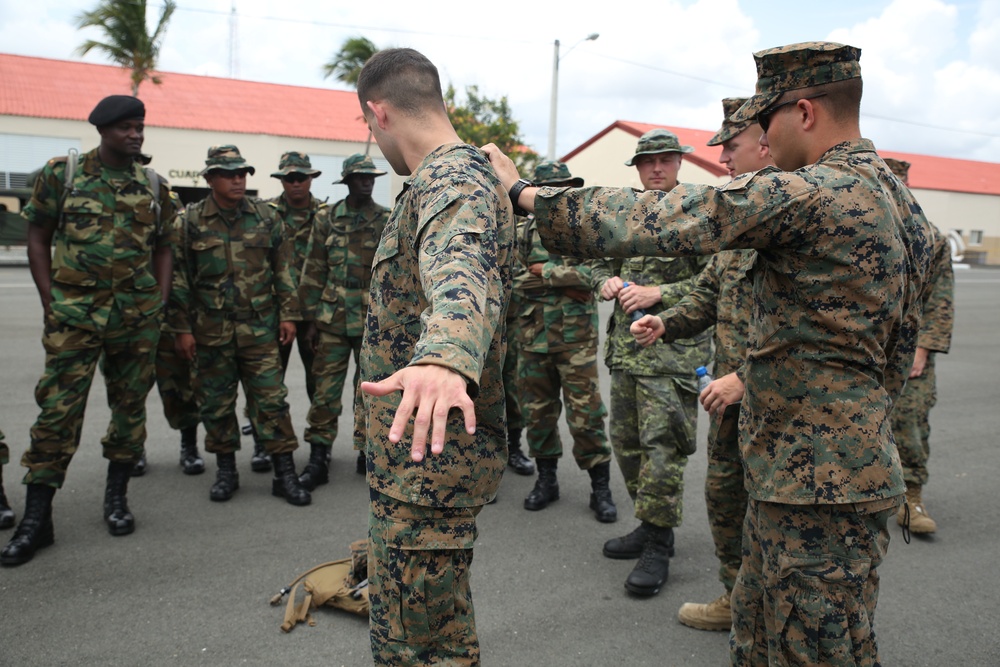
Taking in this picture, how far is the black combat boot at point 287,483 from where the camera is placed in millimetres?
4707

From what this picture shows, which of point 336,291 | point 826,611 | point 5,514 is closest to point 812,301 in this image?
point 826,611

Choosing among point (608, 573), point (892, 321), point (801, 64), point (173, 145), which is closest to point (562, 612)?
point (608, 573)

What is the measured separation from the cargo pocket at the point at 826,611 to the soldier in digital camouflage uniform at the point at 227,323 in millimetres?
3400

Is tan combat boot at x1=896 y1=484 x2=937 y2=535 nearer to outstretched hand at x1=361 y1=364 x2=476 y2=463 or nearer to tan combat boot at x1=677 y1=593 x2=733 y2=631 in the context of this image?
tan combat boot at x1=677 y1=593 x2=733 y2=631

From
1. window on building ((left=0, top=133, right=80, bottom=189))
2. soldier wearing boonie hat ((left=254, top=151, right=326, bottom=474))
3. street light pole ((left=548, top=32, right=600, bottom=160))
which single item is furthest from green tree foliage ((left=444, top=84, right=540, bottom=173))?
soldier wearing boonie hat ((left=254, top=151, right=326, bottom=474))

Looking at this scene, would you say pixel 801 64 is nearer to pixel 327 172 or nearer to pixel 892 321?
pixel 892 321

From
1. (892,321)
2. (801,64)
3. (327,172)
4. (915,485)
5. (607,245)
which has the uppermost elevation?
(327,172)

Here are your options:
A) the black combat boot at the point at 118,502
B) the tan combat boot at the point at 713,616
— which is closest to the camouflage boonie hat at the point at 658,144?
the tan combat boot at the point at 713,616

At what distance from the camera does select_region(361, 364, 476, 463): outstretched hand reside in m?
1.43

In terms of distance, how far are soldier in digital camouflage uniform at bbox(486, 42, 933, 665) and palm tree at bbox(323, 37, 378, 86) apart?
18973mm

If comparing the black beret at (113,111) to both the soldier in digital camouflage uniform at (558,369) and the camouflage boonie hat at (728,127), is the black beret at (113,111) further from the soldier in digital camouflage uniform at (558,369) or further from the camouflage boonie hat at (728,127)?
the camouflage boonie hat at (728,127)

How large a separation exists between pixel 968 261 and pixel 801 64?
43.0 meters

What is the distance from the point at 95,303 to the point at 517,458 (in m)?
2.88

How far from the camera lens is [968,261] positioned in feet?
127
